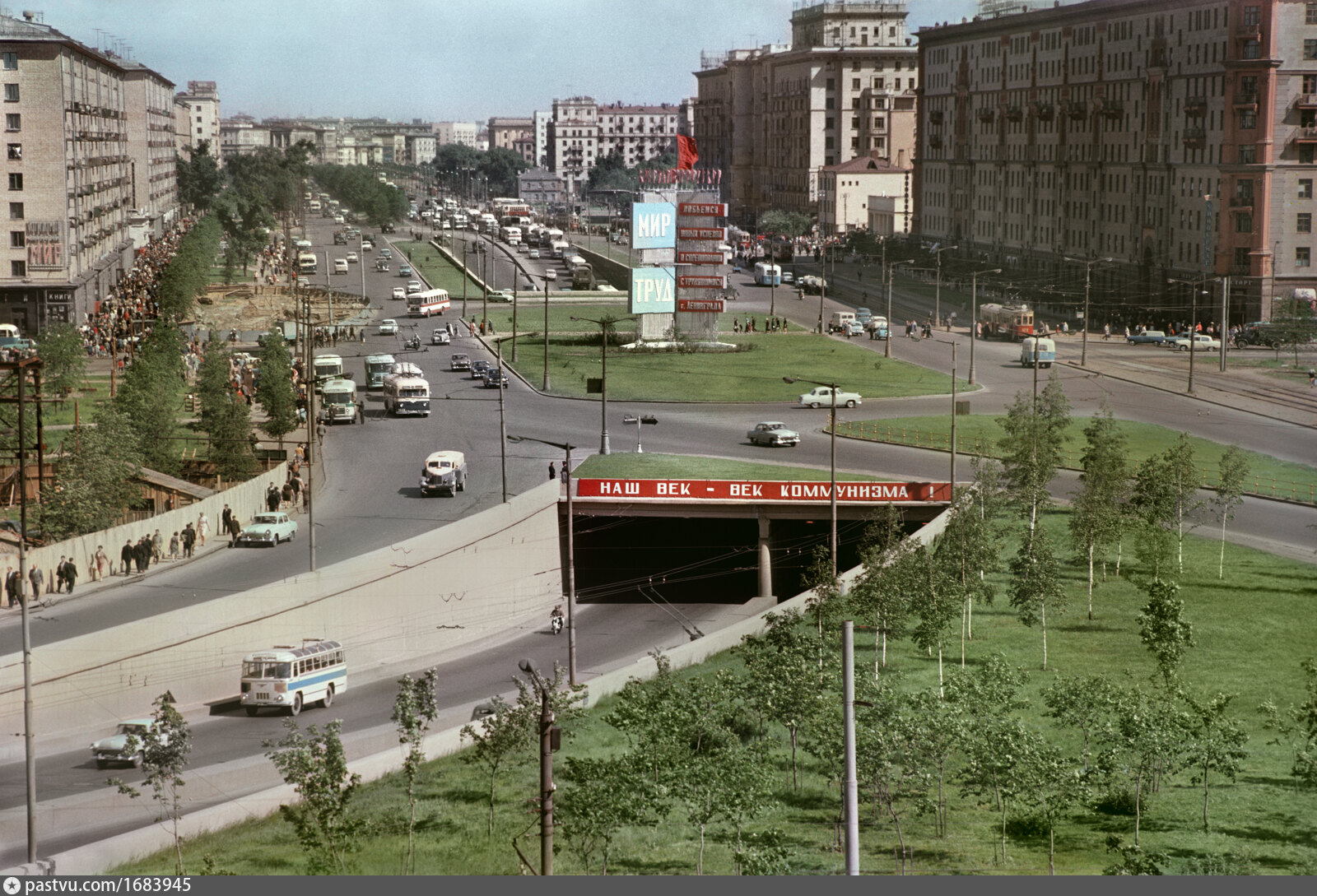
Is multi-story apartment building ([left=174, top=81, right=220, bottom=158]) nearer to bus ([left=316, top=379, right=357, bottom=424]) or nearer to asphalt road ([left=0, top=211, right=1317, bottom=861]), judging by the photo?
asphalt road ([left=0, top=211, right=1317, bottom=861])

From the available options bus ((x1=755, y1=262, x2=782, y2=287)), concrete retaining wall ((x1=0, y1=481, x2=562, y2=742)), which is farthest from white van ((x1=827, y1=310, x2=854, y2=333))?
concrete retaining wall ((x1=0, y1=481, x2=562, y2=742))

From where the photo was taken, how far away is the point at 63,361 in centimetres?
7206

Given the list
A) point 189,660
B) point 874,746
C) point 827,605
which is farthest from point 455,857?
point 827,605

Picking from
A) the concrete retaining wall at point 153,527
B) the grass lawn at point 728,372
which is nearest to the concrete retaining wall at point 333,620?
the concrete retaining wall at point 153,527

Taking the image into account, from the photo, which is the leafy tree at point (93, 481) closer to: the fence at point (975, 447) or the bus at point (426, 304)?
the fence at point (975, 447)

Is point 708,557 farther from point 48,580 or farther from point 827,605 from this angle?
point 48,580

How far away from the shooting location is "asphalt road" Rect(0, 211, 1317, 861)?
39125 millimetres

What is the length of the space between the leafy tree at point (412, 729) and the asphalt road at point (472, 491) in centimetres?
319

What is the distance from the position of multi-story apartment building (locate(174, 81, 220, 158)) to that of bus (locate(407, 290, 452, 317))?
1645 inches

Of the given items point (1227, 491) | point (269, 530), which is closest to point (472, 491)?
point (269, 530)

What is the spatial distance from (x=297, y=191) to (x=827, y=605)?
133 m

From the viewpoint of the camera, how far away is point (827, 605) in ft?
154

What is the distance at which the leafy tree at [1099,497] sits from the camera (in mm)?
52906

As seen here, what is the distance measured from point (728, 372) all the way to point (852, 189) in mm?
94950
